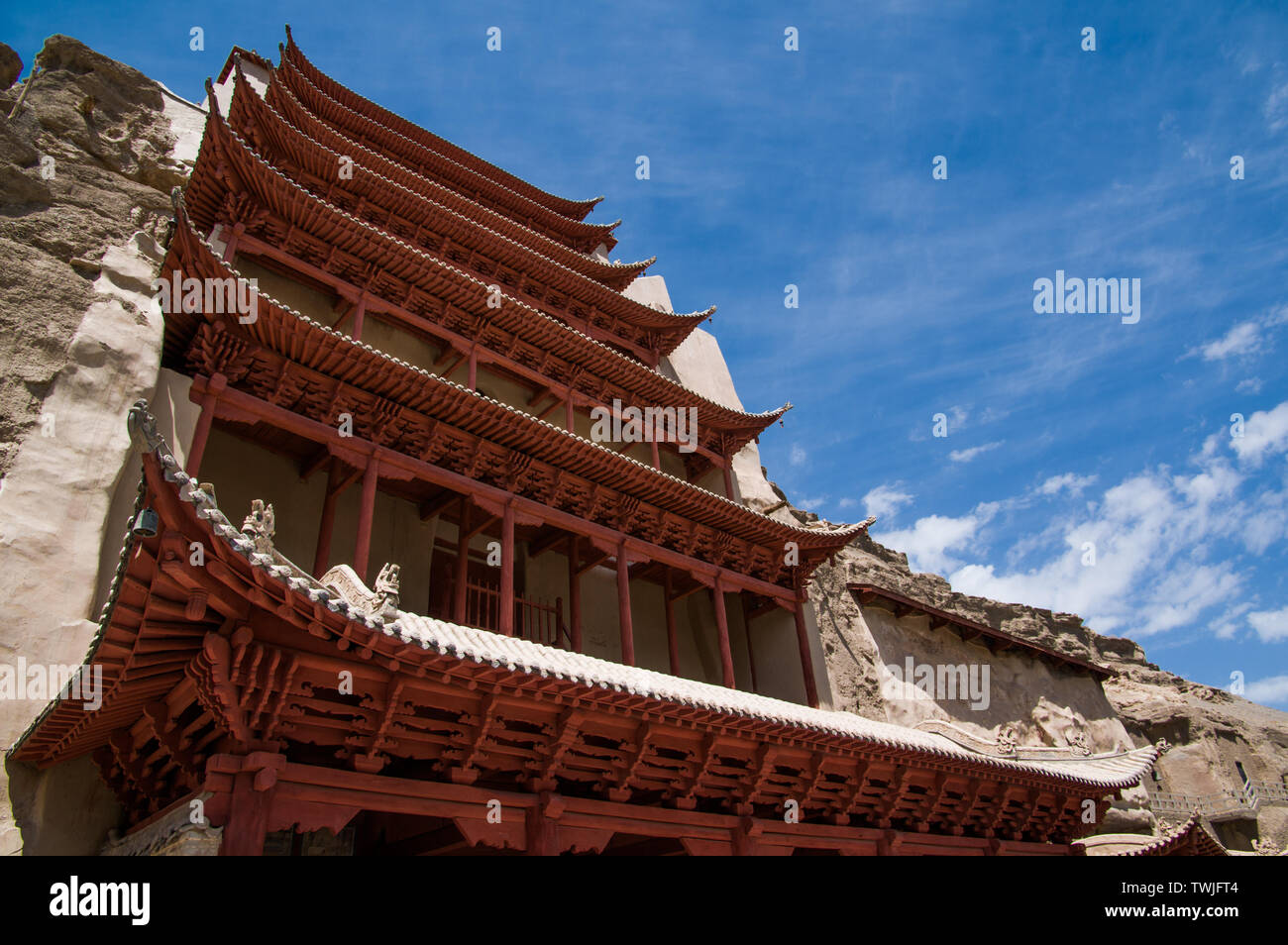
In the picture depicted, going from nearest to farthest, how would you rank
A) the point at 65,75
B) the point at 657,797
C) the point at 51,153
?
the point at 657,797, the point at 51,153, the point at 65,75

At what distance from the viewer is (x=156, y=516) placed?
14.6ft

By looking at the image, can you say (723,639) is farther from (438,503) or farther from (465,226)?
(465,226)

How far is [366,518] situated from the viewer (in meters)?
9.29

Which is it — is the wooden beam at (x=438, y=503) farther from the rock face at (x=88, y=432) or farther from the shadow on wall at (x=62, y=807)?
the shadow on wall at (x=62, y=807)

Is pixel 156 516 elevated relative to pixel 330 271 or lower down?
lower down

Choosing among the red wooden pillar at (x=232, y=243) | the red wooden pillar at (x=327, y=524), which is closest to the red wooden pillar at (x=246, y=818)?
the red wooden pillar at (x=327, y=524)

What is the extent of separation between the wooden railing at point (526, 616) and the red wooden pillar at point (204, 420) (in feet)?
12.2

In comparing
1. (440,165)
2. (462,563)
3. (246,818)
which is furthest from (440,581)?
(440,165)

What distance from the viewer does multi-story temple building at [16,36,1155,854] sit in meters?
5.35

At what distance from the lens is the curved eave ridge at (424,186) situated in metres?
14.7

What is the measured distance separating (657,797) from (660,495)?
5.17 metres

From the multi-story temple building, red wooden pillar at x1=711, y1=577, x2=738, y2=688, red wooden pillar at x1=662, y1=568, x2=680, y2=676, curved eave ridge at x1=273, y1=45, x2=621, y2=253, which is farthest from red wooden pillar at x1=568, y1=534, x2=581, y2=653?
curved eave ridge at x1=273, y1=45, x2=621, y2=253
